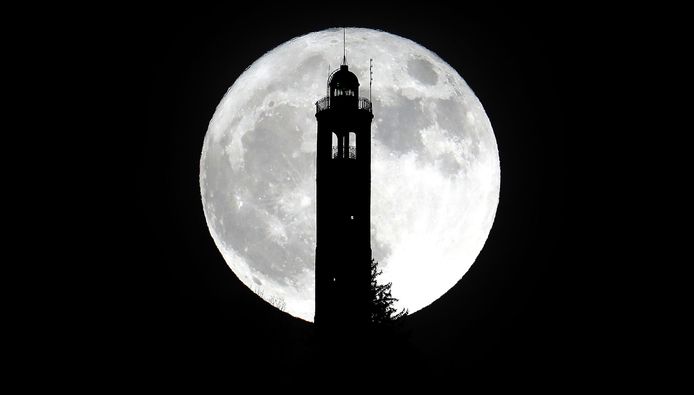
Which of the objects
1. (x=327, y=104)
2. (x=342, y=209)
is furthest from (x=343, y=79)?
(x=342, y=209)

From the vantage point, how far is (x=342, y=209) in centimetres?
5181

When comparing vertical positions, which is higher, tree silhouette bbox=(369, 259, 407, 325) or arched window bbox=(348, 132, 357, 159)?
arched window bbox=(348, 132, 357, 159)

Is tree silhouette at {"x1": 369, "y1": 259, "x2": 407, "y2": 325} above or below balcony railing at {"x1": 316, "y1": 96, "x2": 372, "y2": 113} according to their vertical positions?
below

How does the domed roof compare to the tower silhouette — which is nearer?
the tower silhouette

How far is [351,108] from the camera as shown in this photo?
53.0 m

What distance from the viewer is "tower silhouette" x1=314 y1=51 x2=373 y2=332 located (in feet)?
167

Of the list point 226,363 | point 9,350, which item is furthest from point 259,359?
point 9,350

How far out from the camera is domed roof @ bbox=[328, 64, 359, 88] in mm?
53750

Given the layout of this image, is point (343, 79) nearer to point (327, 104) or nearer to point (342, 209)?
point (327, 104)

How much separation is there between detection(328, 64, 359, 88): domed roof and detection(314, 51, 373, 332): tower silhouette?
0.73m

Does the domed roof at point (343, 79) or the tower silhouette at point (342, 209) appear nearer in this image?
the tower silhouette at point (342, 209)

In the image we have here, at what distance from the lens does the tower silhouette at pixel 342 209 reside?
50938mm

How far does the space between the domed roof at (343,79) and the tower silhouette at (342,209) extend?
727 millimetres

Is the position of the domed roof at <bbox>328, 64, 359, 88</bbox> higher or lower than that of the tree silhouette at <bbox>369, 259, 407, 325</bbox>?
higher
